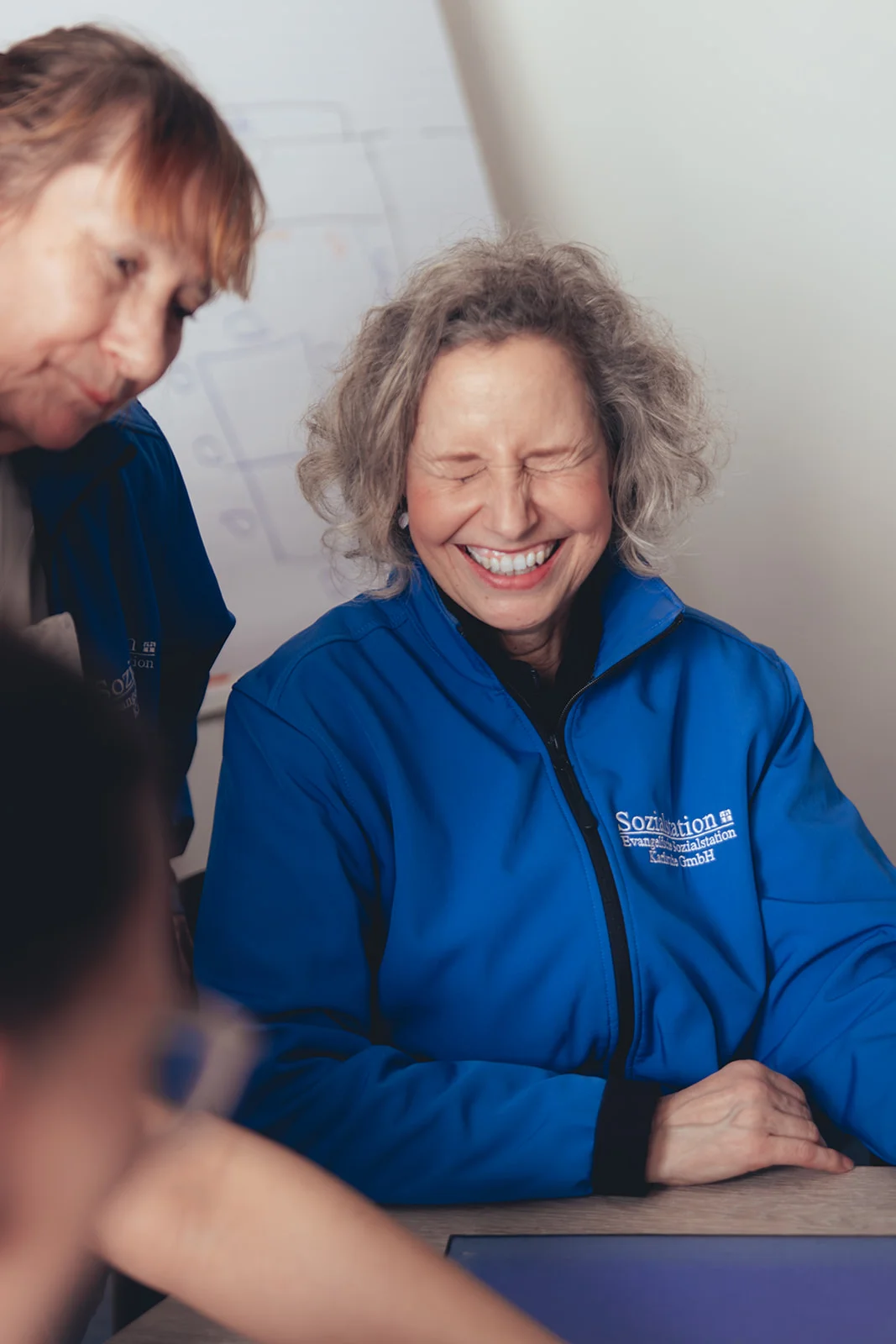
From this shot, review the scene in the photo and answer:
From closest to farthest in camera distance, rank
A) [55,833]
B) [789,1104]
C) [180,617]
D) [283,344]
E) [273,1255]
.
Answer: [55,833] < [273,1255] < [789,1104] < [180,617] < [283,344]

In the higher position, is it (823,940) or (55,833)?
(55,833)

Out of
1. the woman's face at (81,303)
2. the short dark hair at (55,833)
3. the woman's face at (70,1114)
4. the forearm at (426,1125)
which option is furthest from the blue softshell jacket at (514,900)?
the short dark hair at (55,833)

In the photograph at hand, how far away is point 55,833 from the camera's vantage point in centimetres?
48

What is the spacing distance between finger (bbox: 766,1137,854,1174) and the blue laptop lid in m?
0.11

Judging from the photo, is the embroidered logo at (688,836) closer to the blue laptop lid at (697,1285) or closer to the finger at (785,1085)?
the finger at (785,1085)

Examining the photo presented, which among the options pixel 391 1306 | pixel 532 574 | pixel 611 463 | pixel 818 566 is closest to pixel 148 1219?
pixel 391 1306

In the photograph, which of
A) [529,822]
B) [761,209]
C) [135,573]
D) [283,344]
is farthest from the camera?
[761,209]

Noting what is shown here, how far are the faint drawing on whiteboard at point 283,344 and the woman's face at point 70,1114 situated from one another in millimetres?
1389

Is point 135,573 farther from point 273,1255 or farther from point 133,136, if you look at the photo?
point 273,1255

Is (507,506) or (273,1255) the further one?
(507,506)

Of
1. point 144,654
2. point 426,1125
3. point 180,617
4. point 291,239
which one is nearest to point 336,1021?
point 426,1125

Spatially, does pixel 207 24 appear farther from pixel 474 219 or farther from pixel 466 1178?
pixel 466 1178

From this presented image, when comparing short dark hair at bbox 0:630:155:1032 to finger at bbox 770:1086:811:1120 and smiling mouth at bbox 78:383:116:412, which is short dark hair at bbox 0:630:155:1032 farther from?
finger at bbox 770:1086:811:1120

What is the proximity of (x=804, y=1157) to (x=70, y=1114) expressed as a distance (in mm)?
718
